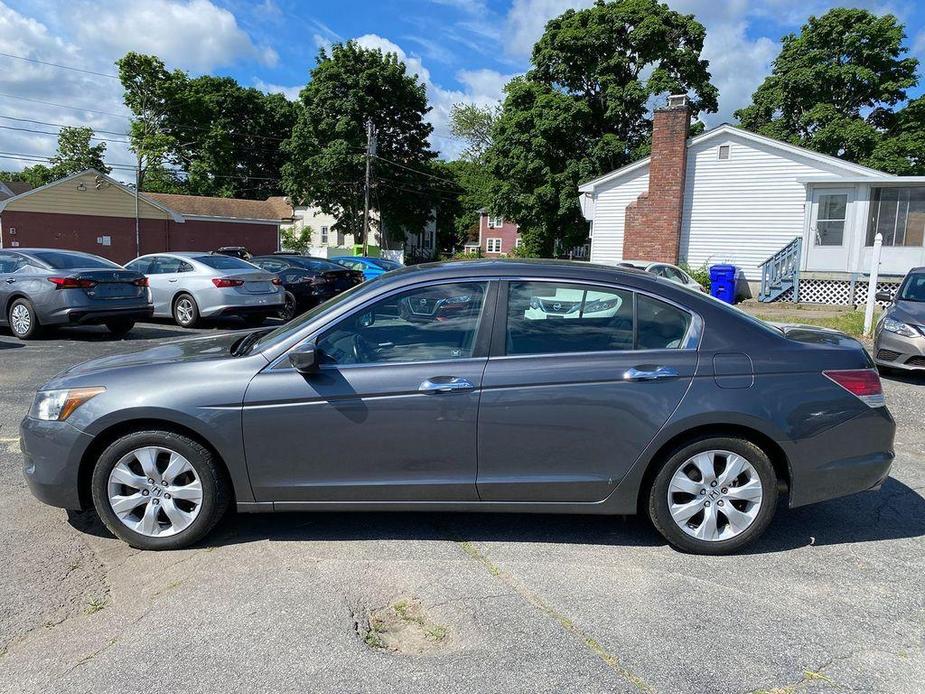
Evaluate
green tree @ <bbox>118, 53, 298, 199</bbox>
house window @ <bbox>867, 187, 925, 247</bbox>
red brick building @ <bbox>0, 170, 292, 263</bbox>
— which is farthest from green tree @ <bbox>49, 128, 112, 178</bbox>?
house window @ <bbox>867, 187, 925, 247</bbox>

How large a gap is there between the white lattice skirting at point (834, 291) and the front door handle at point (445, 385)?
2109 cm

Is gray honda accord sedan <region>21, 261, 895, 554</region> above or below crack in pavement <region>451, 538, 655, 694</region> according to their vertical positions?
above

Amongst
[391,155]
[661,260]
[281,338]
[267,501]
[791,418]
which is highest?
[391,155]

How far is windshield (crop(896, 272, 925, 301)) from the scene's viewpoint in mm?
9755

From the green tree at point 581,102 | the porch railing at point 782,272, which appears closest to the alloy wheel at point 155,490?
the porch railing at point 782,272

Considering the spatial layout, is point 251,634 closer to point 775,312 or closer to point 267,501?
point 267,501

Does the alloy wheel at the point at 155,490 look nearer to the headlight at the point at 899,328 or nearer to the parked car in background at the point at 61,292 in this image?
the parked car in background at the point at 61,292

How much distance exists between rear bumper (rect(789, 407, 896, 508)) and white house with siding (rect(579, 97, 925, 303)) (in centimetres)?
1993

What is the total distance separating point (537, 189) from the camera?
110ft

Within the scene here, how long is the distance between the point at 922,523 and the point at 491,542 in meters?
2.75

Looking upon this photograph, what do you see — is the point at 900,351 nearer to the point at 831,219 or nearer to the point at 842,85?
the point at 831,219

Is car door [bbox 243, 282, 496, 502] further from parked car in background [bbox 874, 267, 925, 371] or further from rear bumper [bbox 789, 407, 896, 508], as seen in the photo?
parked car in background [bbox 874, 267, 925, 371]

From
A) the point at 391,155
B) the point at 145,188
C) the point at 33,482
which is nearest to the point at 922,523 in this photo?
the point at 33,482

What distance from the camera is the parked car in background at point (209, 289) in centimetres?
1316
